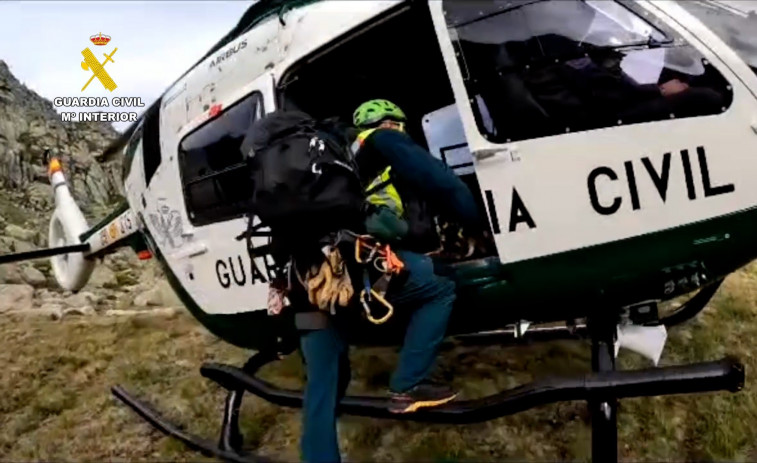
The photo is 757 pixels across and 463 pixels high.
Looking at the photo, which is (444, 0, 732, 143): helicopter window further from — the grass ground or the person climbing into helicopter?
the grass ground

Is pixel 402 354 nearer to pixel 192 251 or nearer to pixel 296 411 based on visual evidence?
pixel 192 251

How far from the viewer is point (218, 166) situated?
15.0 ft

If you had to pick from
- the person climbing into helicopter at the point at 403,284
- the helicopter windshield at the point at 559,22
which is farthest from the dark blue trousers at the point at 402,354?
the helicopter windshield at the point at 559,22

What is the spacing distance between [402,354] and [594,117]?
121cm

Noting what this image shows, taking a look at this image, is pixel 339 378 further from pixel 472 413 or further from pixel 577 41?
pixel 577 41

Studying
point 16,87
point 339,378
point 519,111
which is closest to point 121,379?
point 339,378

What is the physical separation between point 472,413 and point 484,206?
2.67 ft

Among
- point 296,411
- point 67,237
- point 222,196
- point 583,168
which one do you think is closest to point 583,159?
point 583,168

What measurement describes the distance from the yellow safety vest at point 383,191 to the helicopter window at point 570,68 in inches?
17.3

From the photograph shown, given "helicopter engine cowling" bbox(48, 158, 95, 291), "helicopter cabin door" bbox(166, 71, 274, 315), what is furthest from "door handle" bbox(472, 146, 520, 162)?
"helicopter engine cowling" bbox(48, 158, 95, 291)

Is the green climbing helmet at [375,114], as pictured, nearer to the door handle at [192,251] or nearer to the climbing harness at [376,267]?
the climbing harness at [376,267]

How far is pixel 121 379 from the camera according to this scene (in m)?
5.89

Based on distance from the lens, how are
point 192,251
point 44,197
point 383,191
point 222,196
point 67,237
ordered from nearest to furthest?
point 383,191 < point 222,196 < point 192,251 < point 67,237 < point 44,197

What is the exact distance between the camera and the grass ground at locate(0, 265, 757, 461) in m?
4.65
